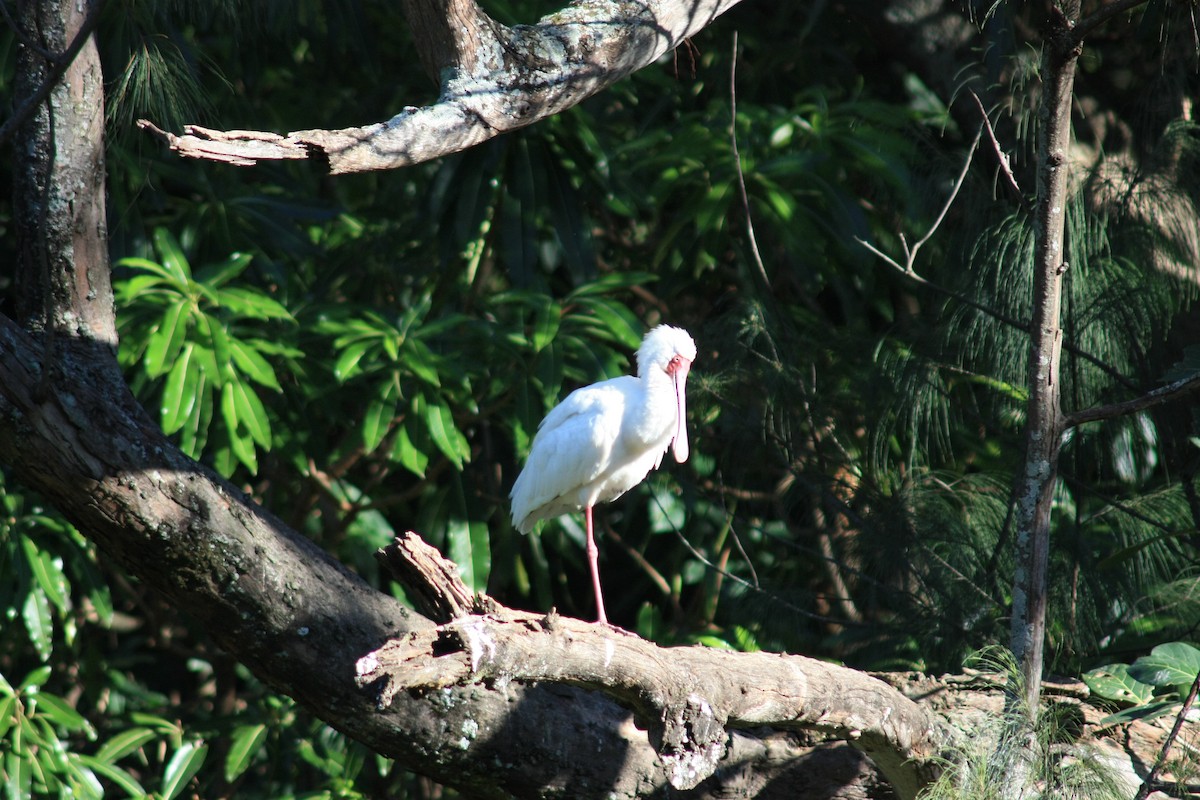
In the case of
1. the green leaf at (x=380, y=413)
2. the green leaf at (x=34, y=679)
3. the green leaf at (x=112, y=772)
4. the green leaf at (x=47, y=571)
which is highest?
the green leaf at (x=380, y=413)

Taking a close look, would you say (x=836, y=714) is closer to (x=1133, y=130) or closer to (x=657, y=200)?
(x=657, y=200)

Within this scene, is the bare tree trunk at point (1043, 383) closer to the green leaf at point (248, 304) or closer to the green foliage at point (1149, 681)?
the green foliage at point (1149, 681)

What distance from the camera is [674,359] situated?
3385 mm

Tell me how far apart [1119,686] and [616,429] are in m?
1.45

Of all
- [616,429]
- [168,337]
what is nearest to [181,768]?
[168,337]

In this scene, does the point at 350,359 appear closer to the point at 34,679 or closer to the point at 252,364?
the point at 252,364

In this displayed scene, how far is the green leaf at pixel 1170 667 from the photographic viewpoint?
245cm

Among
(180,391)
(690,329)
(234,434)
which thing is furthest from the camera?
(690,329)

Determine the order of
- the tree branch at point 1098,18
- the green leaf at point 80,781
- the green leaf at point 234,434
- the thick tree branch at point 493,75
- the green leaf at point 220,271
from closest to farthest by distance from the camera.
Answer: the thick tree branch at point 493,75 → the tree branch at point 1098,18 → the green leaf at point 234,434 → the green leaf at point 220,271 → the green leaf at point 80,781

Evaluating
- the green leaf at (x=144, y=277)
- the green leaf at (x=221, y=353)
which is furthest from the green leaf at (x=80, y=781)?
the green leaf at (x=144, y=277)

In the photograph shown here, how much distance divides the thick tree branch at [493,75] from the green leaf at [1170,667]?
5.70 feet

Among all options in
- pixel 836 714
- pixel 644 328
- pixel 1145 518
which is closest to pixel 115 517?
pixel 836 714

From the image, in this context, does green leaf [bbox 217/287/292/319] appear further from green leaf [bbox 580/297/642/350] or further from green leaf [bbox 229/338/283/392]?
green leaf [bbox 580/297/642/350]

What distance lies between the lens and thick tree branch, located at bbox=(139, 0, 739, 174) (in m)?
1.97
